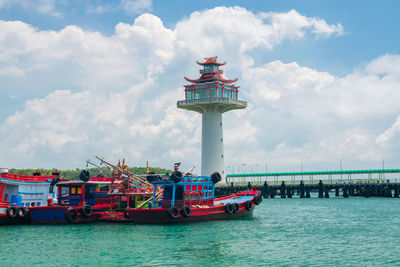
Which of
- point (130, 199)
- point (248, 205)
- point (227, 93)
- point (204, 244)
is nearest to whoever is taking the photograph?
point (204, 244)

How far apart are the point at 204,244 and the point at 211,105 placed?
201ft

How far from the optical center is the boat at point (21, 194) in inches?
1694

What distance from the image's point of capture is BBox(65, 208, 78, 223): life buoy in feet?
143

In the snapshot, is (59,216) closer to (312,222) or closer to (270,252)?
(270,252)

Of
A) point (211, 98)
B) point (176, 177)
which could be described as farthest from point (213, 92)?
point (176, 177)

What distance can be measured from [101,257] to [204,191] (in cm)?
2012

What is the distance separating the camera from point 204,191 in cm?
4684

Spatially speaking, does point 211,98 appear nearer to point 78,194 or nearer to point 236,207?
point 236,207

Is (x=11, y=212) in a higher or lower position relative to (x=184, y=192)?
lower

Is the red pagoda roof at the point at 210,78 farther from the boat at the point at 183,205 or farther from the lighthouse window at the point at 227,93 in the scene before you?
the boat at the point at 183,205

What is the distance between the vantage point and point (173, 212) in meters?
42.2

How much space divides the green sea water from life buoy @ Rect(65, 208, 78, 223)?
1.13m

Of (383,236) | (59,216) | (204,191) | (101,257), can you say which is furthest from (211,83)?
(101,257)

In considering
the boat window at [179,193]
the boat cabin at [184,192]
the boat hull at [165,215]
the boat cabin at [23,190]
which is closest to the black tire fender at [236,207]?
the boat hull at [165,215]
